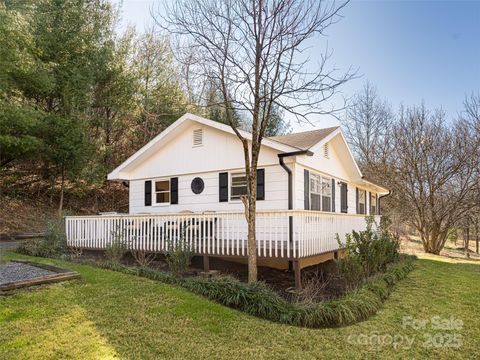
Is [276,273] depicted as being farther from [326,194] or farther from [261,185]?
[326,194]

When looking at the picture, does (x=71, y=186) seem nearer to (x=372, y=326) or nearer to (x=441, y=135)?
(x=372, y=326)

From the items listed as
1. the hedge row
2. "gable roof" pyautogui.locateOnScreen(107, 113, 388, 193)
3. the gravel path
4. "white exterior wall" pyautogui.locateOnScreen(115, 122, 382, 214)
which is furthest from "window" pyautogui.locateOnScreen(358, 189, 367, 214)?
the gravel path

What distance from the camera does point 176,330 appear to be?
15.8ft

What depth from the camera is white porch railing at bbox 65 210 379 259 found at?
7.86m

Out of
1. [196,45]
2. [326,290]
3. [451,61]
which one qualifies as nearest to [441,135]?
[451,61]

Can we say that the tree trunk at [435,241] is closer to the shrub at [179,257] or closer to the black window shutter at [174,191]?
the black window shutter at [174,191]

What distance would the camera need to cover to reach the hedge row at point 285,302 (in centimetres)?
546

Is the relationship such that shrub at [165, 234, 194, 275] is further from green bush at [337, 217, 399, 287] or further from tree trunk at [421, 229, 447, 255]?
tree trunk at [421, 229, 447, 255]

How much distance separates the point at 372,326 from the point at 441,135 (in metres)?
16.5

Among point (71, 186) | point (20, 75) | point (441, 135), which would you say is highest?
point (20, 75)

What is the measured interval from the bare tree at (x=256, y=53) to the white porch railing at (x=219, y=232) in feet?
3.58

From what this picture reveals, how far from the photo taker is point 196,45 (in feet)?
24.7

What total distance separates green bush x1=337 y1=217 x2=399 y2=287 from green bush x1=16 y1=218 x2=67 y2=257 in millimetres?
7977

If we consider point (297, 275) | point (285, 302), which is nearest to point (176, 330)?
point (285, 302)
